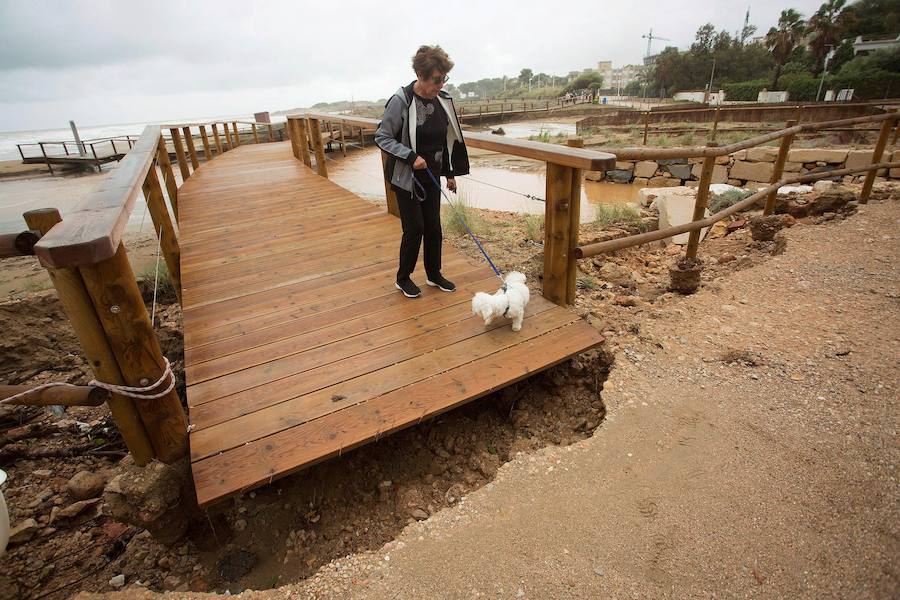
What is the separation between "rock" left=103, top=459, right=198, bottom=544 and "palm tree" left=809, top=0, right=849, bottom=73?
54196mm

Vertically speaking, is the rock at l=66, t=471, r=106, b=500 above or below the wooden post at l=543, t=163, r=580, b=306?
below

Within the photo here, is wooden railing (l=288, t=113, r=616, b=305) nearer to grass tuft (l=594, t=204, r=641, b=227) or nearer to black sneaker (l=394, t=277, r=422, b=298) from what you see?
black sneaker (l=394, t=277, r=422, b=298)

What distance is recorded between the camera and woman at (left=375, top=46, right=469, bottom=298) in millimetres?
2604

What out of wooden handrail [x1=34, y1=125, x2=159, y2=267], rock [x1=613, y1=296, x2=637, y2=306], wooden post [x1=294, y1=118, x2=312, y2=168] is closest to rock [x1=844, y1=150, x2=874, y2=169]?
rock [x1=613, y1=296, x2=637, y2=306]

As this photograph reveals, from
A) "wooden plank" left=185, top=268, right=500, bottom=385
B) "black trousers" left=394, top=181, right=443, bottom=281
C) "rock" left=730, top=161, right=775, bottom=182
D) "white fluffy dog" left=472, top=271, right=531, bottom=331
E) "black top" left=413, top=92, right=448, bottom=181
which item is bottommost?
"rock" left=730, top=161, right=775, bottom=182

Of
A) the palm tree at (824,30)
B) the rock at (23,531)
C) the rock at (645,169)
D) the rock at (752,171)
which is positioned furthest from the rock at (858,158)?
the palm tree at (824,30)

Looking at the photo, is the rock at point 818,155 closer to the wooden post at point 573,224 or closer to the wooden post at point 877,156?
the wooden post at point 877,156

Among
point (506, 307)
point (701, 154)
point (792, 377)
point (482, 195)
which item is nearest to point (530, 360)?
point (506, 307)

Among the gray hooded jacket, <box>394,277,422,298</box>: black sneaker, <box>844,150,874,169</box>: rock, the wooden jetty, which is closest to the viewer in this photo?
the wooden jetty

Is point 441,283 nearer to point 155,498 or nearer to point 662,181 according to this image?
point 155,498

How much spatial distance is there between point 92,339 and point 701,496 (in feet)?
8.14

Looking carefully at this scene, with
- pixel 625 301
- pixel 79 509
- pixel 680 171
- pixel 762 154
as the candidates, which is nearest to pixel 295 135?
pixel 625 301

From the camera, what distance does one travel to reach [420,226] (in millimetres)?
2998

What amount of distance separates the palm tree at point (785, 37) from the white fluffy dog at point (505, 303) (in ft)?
156
